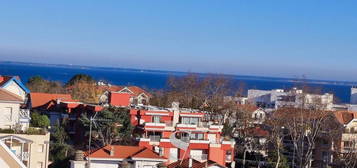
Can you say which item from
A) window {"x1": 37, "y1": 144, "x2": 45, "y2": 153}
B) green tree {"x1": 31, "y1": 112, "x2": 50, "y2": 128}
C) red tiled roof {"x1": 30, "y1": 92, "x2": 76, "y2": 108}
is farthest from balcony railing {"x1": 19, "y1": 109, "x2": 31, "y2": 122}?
red tiled roof {"x1": 30, "y1": 92, "x2": 76, "y2": 108}

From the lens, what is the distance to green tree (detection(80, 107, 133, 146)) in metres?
38.5

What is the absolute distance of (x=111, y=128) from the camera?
38.8 meters

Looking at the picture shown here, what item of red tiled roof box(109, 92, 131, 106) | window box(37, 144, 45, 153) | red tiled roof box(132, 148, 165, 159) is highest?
red tiled roof box(109, 92, 131, 106)

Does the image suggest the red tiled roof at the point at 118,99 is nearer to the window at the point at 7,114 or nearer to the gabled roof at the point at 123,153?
the window at the point at 7,114

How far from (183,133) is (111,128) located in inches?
163

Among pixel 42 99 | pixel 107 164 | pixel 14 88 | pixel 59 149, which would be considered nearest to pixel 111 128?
pixel 59 149

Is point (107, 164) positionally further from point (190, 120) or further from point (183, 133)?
point (190, 120)

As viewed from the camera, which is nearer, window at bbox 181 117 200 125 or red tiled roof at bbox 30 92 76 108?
window at bbox 181 117 200 125

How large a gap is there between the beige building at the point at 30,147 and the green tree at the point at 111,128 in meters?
7.40

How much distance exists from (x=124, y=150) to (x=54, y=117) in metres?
14.9

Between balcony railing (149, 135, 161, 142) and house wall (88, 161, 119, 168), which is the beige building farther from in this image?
balcony railing (149, 135, 161, 142)

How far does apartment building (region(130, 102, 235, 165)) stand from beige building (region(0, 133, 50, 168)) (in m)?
7.67

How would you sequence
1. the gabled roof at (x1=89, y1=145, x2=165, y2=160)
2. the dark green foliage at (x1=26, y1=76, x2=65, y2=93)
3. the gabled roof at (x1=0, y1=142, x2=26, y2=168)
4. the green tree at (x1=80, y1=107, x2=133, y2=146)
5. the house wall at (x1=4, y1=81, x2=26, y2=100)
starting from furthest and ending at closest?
the dark green foliage at (x1=26, y1=76, x2=65, y2=93)
the green tree at (x1=80, y1=107, x2=133, y2=146)
the house wall at (x1=4, y1=81, x2=26, y2=100)
the gabled roof at (x1=89, y1=145, x2=165, y2=160)
the gabled roof at (x1=0, y1=142, x2=26, y2=168)

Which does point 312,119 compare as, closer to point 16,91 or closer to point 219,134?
point 219,134
